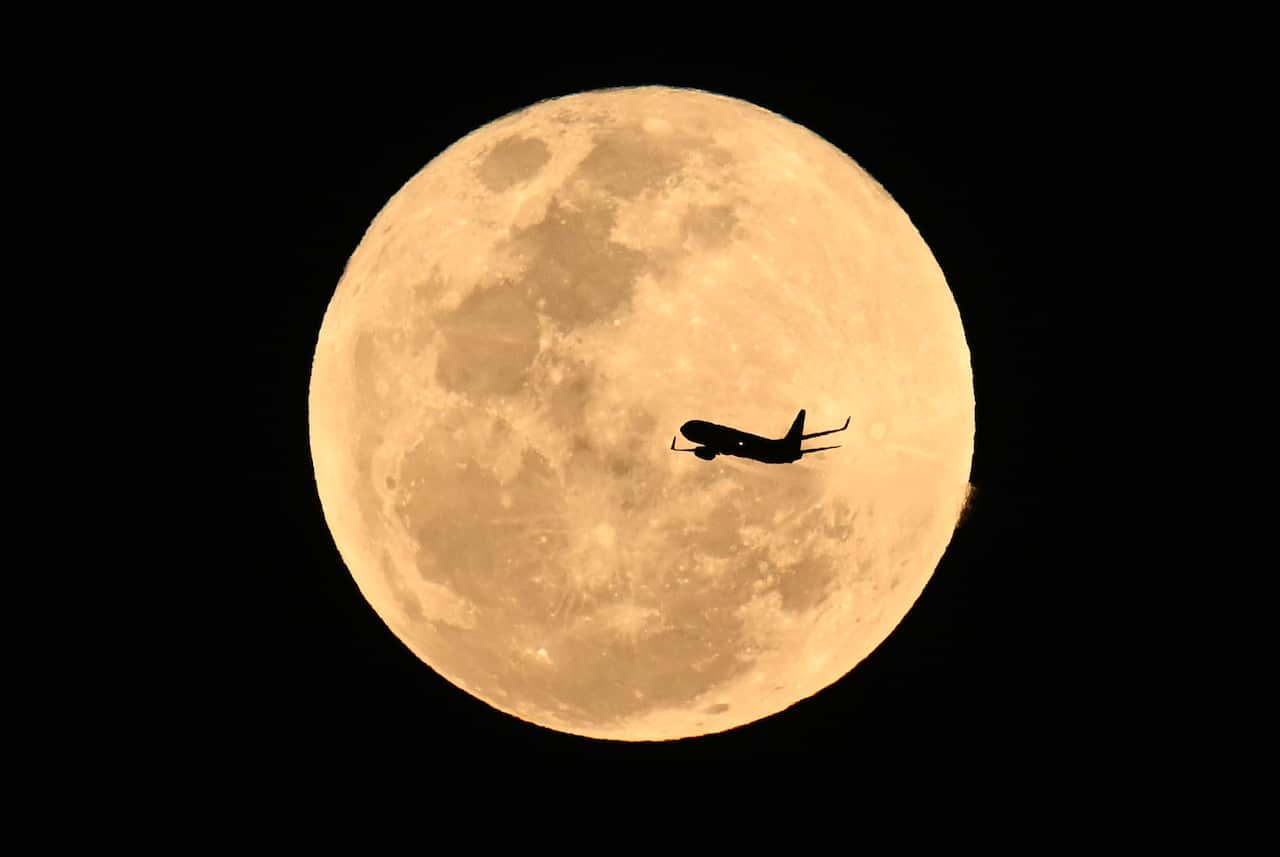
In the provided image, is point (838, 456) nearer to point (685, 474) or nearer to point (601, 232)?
point (685, 474)

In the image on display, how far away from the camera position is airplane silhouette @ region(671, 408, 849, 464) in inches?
211

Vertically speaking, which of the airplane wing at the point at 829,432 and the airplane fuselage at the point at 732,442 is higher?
the airplane wing at the point at 829,432

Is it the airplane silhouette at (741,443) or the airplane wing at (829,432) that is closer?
the airplane silhouette at (741,443)

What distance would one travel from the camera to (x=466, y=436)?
5.64 meters

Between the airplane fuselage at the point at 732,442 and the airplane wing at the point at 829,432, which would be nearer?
the airplane fuselage at the point at 732,442

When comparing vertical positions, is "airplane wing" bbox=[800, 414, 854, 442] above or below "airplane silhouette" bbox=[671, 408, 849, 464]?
above

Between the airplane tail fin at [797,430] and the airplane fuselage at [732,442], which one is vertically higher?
the airplane tail fin at [797,430]

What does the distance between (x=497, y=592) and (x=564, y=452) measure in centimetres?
94

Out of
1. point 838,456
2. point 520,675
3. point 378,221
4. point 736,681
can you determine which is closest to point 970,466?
point 838,456

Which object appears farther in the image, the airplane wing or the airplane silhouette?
the airplane wing

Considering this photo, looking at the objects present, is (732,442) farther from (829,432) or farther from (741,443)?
(829,432)

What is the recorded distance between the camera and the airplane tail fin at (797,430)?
5.43 metres

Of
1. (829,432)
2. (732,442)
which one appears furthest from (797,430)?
(732,442)

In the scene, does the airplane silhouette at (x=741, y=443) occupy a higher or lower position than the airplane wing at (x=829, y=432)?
lower
